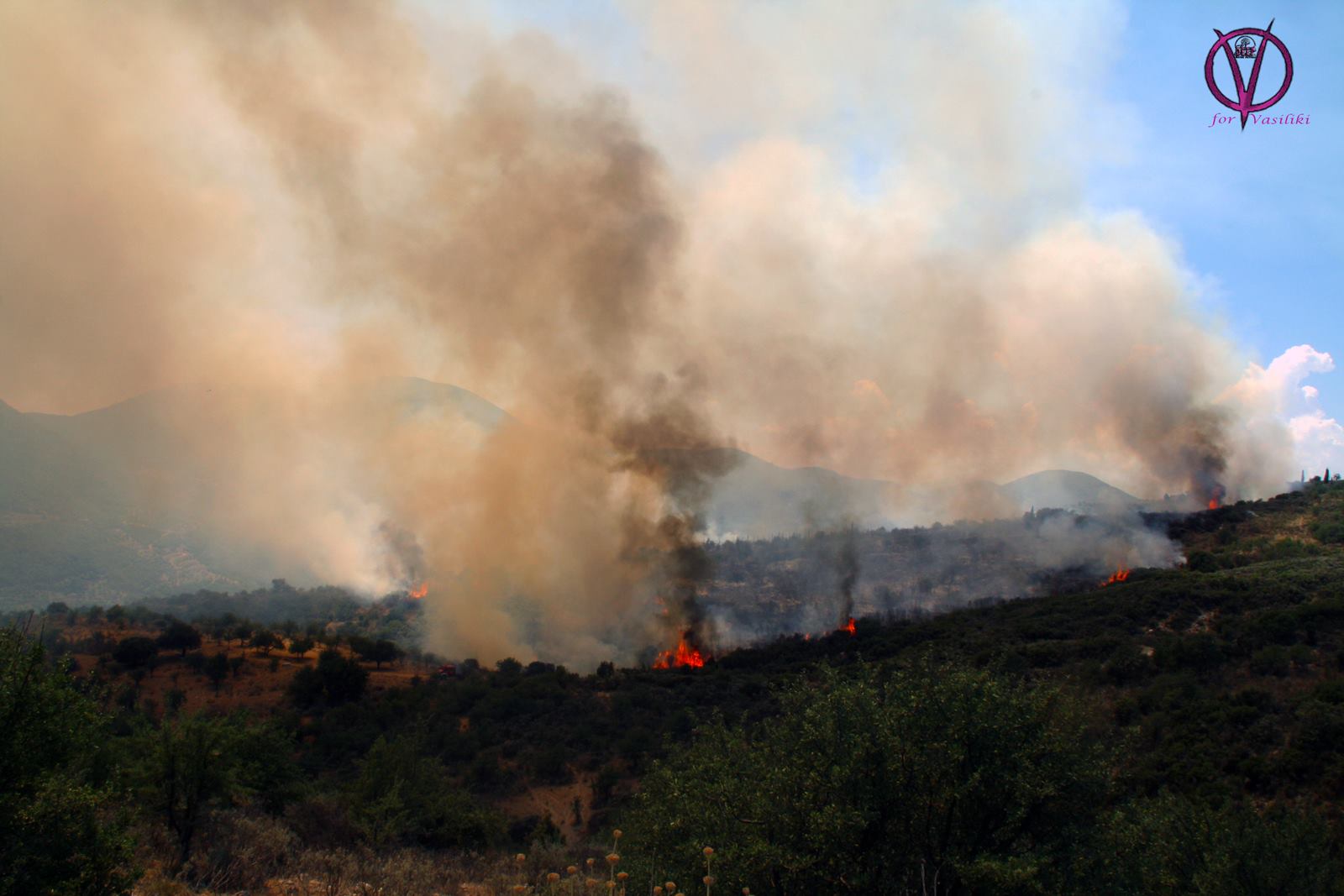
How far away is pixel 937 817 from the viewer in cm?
1407

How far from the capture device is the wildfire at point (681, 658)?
75.7m

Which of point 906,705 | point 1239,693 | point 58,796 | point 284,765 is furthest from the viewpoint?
point 1239,693

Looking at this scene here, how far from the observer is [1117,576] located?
78625mm

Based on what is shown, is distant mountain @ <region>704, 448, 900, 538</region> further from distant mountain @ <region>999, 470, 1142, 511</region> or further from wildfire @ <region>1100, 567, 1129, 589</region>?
wildfire @ <region>1100, 567, 1129, 589</region>

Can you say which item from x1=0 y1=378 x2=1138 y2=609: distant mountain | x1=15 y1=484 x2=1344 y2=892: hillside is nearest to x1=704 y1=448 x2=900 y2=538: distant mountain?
x1=0 y1=378 x2=1138 y2=609: distant mountain

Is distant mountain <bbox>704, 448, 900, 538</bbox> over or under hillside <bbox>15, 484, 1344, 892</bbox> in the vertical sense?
over

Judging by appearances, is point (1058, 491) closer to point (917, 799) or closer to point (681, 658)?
point (681, 658)

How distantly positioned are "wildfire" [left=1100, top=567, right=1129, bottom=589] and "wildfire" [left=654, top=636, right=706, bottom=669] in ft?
A: 144

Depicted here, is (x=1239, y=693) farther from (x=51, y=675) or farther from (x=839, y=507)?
(x=839, y=507)

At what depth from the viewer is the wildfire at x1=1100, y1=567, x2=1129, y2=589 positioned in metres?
76.7

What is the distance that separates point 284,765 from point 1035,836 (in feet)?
91.6

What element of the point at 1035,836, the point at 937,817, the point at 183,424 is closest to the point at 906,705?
the point at 937,817

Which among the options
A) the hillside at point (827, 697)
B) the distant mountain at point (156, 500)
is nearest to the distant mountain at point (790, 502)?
the distant mountain at point (156, 500)

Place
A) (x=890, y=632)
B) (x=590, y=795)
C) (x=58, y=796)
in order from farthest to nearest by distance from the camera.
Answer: (x=890, y=632), (x=590, y=795), (x=58, y=796)
